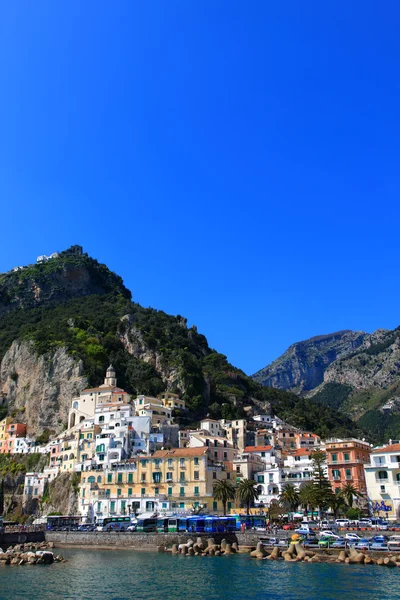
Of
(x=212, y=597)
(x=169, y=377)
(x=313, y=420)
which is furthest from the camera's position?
(x=313, y=420)

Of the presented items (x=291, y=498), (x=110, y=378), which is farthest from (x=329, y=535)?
(x=110, y=378)

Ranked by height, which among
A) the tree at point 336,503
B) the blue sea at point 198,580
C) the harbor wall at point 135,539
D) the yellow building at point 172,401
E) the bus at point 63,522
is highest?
the yellow building at point 172,401

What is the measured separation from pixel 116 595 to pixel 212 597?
656 cm

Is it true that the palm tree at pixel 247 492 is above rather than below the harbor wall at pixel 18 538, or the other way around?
above

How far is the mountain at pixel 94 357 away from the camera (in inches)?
4498

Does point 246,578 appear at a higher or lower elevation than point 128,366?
lower

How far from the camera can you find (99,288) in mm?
179625

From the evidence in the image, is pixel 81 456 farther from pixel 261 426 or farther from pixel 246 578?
pixel 246 578

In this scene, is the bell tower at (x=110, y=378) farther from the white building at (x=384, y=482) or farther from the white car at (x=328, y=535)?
the white car at (x=328, y=535)

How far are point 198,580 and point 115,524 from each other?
27476 mm

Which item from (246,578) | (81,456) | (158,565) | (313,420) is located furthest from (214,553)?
(313,420)

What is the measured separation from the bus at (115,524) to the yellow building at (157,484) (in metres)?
6.15

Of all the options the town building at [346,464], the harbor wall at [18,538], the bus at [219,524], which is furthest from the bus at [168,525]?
the town building at [346,464]

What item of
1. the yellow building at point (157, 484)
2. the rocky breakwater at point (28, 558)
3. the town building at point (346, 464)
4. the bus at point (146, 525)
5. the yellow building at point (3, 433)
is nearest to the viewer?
the rocky breakwater at point (28, 558)
